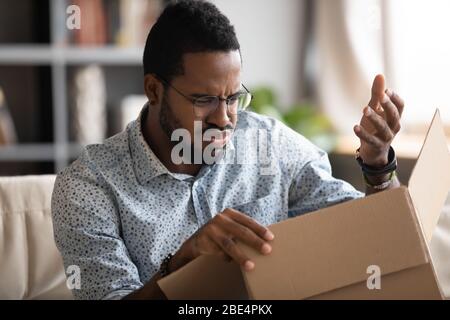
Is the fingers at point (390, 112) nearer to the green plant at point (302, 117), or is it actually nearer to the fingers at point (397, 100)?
the fingers at point (397, 100)

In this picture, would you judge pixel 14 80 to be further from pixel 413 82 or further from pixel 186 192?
pixel 186 192

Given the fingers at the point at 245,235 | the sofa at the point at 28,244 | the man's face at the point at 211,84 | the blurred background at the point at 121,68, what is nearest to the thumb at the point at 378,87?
the man's face at the point at 211,84

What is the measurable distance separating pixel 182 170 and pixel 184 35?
0.82 feet

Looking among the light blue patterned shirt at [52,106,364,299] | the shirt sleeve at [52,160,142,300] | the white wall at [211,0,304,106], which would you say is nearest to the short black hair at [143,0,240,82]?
the light blue patterned shirt at [52,106,364,299]

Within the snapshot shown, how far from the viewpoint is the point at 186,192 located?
4.76 feet

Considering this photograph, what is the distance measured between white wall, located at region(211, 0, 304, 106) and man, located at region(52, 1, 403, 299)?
7.94 feet

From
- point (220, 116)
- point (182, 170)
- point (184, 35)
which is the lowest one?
point (182, 170)

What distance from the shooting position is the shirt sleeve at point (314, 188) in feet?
4.93

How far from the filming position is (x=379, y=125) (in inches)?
49.3

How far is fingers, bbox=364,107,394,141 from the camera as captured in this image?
4.02 ft

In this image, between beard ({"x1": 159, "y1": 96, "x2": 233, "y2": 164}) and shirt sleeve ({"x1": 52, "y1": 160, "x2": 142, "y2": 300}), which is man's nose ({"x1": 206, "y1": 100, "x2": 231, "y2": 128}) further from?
shirt sleeve ({"x1": 52, "y1": 160, "x2": 142, "y2": 300})

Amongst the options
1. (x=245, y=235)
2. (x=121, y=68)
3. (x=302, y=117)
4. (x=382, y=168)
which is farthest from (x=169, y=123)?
(x=121, y=68)

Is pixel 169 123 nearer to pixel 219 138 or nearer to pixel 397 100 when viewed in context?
pixel 219 138

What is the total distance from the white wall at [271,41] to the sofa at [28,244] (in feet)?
7.98
